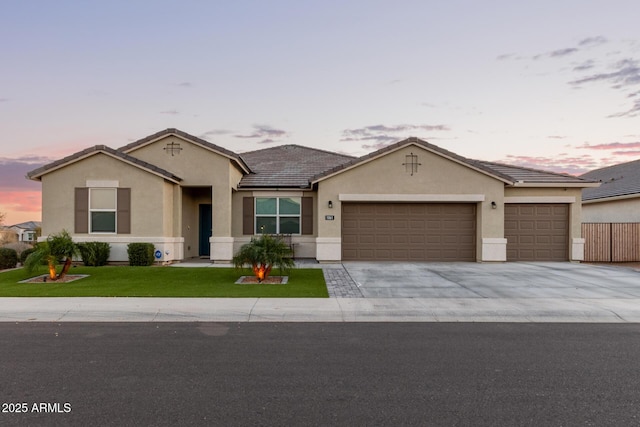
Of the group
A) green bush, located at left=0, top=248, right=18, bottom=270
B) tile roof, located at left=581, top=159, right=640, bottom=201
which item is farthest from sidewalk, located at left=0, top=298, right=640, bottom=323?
tile roof, located at left=581, top=159, right=640, bottom=201

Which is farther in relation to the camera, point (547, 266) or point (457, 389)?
point (547, 266)

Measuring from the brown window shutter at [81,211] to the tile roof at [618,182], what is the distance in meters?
26.1

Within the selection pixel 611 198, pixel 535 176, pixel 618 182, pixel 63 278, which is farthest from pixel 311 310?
pixel 618 182

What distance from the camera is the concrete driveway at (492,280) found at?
419 inches

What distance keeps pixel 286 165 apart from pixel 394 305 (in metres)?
14.5

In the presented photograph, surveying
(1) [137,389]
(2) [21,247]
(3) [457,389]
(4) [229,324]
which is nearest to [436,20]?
(4) [229,324]

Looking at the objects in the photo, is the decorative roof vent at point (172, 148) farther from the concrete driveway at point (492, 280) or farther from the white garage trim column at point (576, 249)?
the white garage trim column at point (576, 249)

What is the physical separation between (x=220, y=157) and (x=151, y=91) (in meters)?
4.44

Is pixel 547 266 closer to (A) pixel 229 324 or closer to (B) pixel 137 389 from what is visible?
(A) pixel 229 324

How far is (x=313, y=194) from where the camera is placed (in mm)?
19125

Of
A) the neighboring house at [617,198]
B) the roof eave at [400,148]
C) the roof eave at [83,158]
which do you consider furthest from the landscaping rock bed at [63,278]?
the neighboring house at [617,198]

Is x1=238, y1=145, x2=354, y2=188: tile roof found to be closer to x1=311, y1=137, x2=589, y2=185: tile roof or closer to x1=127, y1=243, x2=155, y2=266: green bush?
x1=311, y1=137, x2=589, y2=185: tile roof

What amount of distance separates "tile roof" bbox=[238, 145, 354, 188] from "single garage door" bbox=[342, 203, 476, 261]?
113 inches

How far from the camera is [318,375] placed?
5.10 m
